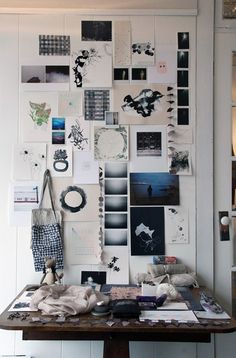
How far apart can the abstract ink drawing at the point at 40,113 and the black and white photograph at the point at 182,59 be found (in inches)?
28.7

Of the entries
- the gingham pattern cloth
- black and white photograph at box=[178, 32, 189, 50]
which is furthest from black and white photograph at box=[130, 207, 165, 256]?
black and white photograph at box=[178, 32, 189, 50]

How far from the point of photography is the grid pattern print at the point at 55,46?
6.49ft

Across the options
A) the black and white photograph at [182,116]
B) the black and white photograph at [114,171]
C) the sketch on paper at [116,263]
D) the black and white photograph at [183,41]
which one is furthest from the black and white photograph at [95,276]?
the black and white photograph at [183,41]

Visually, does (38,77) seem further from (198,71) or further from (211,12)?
(211,12)

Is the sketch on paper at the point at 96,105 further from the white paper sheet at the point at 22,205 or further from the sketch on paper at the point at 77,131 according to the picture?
the white paper sheet at the point at 22,205

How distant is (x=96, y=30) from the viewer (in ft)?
6.52

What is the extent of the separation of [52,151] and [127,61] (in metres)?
0.62

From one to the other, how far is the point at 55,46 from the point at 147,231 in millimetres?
1083

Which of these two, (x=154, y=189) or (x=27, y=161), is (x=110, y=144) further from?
(x=27, y=161)

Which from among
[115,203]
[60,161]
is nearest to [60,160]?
[60,161]

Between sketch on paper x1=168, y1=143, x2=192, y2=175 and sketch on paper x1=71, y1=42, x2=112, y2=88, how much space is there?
1.70 feet

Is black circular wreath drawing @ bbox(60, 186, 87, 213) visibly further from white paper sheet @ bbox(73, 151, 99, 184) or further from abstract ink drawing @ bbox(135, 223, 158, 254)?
abstract ink drawing @ bbox(135, 223, 158, 254)

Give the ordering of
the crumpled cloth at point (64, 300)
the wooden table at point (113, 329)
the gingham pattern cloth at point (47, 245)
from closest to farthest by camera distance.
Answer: the wooden table at point (113, 329)
the crumpled cloth at point (64, 300)
the gingham pattern cloth at point (47, 245)

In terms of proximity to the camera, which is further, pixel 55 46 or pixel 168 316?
pixel 55 46
